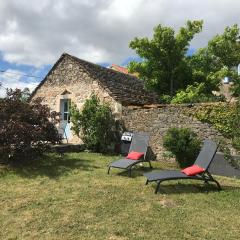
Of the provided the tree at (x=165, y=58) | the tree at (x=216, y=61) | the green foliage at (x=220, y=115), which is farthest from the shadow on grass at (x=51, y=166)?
the tree at (x=216, y=61)

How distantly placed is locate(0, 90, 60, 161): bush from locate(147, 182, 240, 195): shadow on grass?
470 centimetres

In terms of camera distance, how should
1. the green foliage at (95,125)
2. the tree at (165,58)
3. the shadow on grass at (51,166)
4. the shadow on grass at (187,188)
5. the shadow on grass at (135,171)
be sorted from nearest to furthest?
the shadow on grass at (187,188), the shadow on grass at (135,171), the shadow on grass at (51,166), the green foliage at (95,125), the tree at (165,58)

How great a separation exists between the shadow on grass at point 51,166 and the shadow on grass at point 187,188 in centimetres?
311

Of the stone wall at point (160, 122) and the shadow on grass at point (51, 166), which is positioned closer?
the shadow on grass at point (51, 166)

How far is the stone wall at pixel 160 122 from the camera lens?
12.3 meters

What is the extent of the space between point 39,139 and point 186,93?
9.09 m

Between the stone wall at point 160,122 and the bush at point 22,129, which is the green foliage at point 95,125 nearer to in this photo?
the stone wall at point 160,122

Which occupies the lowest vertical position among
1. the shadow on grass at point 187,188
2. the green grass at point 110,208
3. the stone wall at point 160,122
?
the green grass at point 110,208

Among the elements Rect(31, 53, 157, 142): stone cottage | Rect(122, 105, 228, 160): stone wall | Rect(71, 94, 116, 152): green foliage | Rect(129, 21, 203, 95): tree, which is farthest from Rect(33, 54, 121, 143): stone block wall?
Rect(129, 21, 203, 95): tree

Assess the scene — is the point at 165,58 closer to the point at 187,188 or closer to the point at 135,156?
the point at 135,156

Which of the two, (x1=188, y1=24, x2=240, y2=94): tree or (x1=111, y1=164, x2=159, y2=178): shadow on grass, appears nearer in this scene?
(x1=111, y1=164, x2=159, y2=178): shadow on grass

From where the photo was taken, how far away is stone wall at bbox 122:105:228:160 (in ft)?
40.4

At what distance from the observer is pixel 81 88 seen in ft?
56.6

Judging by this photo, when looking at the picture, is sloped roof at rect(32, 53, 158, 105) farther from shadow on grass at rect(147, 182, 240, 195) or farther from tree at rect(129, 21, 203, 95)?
shadow on grass at rect(147, 182, 240, 195)
